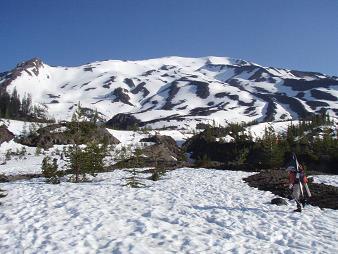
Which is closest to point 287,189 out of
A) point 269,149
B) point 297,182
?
point 297,182

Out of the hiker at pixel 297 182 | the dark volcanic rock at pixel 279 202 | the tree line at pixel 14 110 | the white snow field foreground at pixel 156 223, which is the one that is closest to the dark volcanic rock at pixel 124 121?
the tree line at pixel 14 110

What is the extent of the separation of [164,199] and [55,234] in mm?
6436

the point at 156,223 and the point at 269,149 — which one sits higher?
the point at 269,149

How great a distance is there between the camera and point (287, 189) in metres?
21.4

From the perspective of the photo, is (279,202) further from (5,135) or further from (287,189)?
(5,135)

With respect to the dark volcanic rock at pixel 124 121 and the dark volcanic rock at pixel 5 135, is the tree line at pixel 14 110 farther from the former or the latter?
the dark volcanic rock at pixel 5 135

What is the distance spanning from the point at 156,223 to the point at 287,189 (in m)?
9.91

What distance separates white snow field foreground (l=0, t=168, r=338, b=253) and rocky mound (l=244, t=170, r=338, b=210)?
99cm

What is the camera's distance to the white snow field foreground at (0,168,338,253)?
11.5 meters

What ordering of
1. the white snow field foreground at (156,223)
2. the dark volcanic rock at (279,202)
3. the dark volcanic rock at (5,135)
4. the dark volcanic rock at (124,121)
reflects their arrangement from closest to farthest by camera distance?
1. the white snow field foreground at (156,223)
2. the dark volcanic rock at (279,202)
3. the dark volcanic rock at (5,135)
4. the dark volcanic rock at (124,121)

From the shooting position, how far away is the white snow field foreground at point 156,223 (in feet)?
37.8

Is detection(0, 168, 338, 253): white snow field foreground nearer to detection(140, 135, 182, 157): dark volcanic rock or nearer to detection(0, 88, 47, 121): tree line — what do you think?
detection(140, 135, 182, 157): dark volcanic rock

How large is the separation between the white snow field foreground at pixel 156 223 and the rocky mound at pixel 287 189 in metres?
0.99

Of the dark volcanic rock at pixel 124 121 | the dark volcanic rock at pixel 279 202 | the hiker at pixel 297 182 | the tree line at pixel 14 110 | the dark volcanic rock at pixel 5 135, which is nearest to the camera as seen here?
the hiker at pixel 297 182
